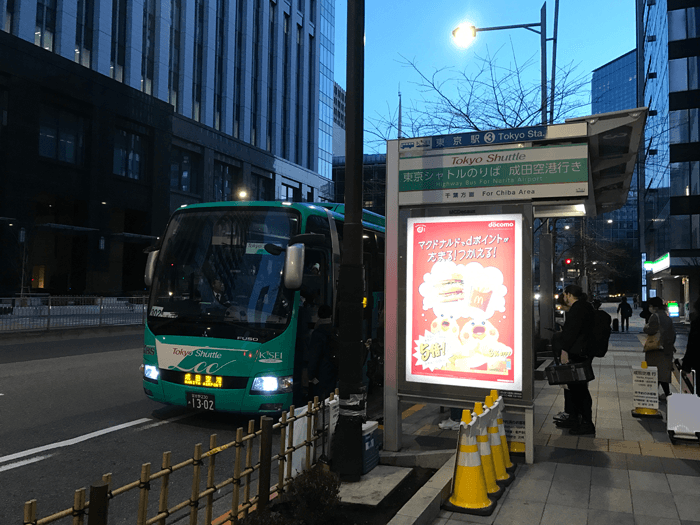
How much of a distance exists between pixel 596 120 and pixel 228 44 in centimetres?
4997

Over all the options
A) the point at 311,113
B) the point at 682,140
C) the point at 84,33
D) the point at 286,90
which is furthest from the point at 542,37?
the point at 311,113

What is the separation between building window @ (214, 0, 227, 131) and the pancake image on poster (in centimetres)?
4663

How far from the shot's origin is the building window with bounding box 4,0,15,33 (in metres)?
32.9

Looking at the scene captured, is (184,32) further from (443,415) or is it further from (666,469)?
(666,469)

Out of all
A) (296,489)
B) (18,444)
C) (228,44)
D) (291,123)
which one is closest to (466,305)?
(296,489)

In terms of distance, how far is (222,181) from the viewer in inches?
1978

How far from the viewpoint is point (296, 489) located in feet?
13.5

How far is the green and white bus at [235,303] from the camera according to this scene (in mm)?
7262

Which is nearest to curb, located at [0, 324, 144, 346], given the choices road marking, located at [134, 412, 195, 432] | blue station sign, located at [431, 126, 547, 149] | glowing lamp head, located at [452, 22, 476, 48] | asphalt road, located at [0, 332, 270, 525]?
asphalt road, located at [0, 332, 270, 525]

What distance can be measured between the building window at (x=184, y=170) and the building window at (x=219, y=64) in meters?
4.75

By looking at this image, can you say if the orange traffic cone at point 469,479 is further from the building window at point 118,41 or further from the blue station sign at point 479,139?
the building window at point 118,41

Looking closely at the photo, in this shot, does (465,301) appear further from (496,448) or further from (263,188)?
(263,188)

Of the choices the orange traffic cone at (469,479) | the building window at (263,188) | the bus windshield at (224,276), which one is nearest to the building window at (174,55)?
the building window at (263,188)

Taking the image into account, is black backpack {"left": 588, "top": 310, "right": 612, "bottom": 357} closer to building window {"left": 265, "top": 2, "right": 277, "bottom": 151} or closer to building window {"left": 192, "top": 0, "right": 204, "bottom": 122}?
building window {"left": 192, "top": 0, "right": 204, "bottom": 122}
